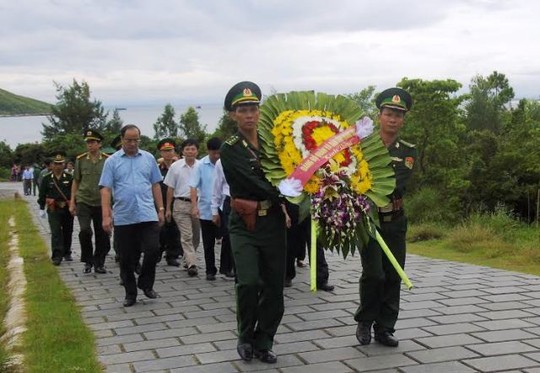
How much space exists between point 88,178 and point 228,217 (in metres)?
3.06

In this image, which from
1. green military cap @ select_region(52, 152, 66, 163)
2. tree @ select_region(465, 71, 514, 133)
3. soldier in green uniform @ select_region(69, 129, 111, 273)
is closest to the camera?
soldier in green uniform @ select_region(69, 129, 111, 273)

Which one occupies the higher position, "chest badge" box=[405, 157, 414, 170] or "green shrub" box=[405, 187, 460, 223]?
"chest badge" box=[405, 157, 414, 170]

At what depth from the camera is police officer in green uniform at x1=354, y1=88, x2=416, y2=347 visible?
16.5 ft

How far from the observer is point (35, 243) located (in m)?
12.9

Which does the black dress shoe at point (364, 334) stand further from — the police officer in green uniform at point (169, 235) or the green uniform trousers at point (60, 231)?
the green uniform trousers at point (60, 231)

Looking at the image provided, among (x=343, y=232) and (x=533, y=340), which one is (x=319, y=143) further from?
(x=533, y=340)

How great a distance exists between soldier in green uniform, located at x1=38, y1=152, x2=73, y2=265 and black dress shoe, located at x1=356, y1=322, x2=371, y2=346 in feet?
21.2

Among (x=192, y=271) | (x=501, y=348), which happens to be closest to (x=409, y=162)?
(x=501, y=348)

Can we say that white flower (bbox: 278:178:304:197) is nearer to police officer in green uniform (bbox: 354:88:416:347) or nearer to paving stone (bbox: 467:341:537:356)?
police officer in green uniform (bbox: 354:88:416:347)

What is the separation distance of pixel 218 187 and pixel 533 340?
407 centimetres

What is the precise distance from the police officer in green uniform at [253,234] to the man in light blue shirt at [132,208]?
2.33 metres

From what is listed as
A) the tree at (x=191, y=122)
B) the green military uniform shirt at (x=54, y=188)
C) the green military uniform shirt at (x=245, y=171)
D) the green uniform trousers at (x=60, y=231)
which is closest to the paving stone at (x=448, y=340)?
the green military uniform shirt at (x=245, y=171)

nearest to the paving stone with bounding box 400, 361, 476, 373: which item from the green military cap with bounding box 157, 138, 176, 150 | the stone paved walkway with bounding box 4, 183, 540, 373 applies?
the stone paved walkway with bounding box 4, 183, 540, 373

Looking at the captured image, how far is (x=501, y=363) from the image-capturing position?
15.0ft
